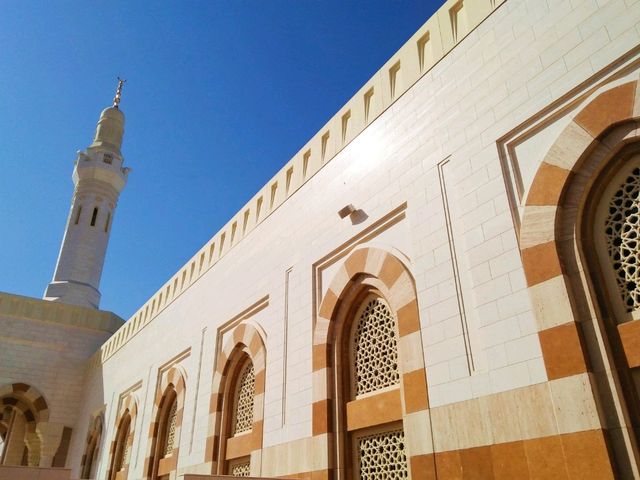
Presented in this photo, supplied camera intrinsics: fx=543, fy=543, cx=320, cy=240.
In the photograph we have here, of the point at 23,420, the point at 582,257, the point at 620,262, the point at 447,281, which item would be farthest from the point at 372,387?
the point at 23,420

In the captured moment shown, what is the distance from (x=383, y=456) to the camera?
3.93 m

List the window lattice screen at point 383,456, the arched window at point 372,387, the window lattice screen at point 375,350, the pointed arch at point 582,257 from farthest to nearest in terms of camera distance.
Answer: the window lattice screen at point 375,350 < the arched window at point 372,387 < the window lattice screen at point 383,456 < the pointed arch at point 582,257

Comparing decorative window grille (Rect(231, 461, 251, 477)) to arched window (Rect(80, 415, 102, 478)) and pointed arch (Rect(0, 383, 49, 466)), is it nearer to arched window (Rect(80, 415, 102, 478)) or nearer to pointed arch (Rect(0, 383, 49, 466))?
arched window (Rect(80, 415, 102, 478))

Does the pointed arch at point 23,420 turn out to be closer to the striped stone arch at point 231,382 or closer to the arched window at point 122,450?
the arched window at point 122,450

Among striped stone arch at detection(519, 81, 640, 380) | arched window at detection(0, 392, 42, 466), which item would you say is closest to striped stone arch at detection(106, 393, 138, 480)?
arched window at detection(0, 392, 42, 466)

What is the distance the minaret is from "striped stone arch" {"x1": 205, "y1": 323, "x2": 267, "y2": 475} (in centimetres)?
952

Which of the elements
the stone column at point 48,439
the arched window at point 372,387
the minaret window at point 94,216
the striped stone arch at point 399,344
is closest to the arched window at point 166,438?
the striped stone arch at point 399,344

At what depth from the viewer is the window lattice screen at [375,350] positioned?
4.15m

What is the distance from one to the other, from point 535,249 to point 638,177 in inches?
Result: 25.6

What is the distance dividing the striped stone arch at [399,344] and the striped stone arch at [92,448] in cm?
733

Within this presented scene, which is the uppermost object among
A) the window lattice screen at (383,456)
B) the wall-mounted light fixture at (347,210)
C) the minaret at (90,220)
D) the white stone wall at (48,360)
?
the minaret at (90,220)

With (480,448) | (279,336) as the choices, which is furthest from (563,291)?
(279,336)

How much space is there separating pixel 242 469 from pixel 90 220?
1202 centimetres

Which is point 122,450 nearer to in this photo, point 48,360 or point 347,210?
point 48,360
